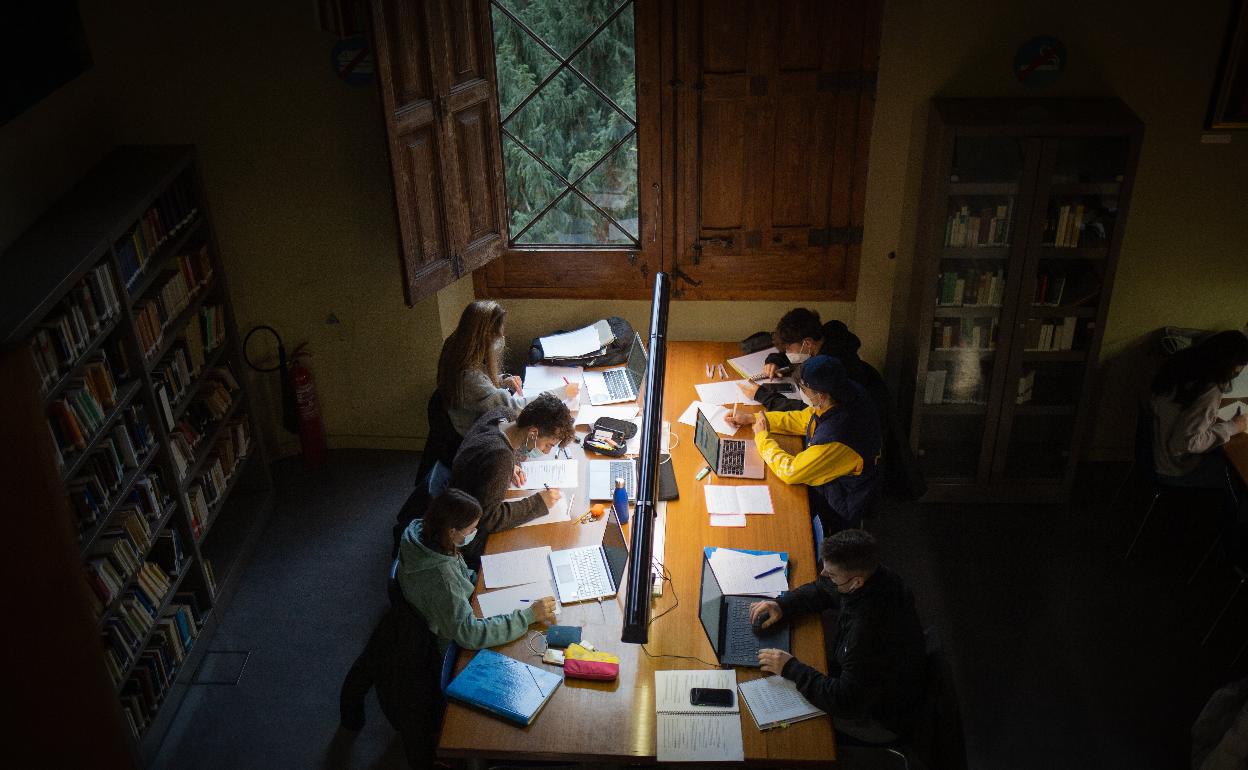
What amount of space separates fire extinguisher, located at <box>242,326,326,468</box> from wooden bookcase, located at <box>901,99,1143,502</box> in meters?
3.30

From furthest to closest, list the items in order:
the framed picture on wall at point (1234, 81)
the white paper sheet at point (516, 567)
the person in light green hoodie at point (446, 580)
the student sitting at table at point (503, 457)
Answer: the framed picture on wall at point (1234, 81), the student sitting at table at point (503, 457), the white paper sheet at point (516, 567), the person in light green hoodie at point (446, 580)

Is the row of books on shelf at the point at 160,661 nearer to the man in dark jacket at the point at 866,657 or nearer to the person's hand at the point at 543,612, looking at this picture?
the person's hand at the point at 543,612

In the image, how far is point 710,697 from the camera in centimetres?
358

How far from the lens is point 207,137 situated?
17.6 feet

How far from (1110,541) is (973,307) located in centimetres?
140

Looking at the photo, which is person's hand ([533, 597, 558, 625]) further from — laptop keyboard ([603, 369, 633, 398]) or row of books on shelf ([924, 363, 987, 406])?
row of books on shelf ([924, 363, 987, 406])

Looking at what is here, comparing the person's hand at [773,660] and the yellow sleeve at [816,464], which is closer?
the person's hand at [773,660]

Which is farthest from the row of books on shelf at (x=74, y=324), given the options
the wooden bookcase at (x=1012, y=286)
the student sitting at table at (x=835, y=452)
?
the wooden bookcase at (x=1012, y=286)

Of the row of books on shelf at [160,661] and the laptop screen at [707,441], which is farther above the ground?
the laptop screen at [707,441]

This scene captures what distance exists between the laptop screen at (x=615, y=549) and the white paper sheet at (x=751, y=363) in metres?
1.42

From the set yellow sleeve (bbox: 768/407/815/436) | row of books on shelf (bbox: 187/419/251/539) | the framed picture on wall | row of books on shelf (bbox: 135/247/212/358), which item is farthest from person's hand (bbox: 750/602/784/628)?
the framed picture on wall

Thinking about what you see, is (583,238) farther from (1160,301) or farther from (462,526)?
(1160,301)

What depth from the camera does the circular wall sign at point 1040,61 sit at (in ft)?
16.5

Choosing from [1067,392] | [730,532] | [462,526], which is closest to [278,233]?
[462,526]
